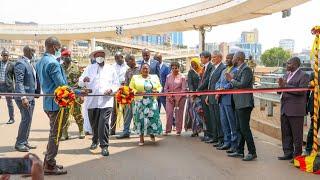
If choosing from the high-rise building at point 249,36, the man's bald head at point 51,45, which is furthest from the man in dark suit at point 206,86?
the high-rise building at point 249,36

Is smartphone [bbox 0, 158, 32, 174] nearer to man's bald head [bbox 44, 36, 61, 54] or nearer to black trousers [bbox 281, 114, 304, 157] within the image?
man's bald head [bbox 44, 36, 61, 54]

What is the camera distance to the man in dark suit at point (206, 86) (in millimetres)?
9094

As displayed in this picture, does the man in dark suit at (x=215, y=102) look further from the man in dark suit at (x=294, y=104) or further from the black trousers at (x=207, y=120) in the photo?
the man in dark suit at (x=294, y=104)

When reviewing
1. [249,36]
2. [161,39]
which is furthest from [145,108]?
[249,36]

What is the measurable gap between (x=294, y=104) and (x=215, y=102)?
1879mm

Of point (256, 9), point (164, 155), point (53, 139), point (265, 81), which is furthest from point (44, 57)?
point (256, 9)

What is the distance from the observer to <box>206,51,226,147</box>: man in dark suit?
8547 mm

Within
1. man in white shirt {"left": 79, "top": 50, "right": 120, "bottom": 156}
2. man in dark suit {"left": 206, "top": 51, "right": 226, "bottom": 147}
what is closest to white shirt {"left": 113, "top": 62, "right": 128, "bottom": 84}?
man in white shirt {"left": 79, "top": 50, "right": 120, "bottom": 156}

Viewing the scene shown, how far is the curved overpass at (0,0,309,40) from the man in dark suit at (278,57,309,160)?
13147 millimetres

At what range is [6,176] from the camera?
7.54ft

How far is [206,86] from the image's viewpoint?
9.12 metres

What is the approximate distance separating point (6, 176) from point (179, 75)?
8.02 meters

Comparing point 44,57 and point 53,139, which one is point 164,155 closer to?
point 53,139

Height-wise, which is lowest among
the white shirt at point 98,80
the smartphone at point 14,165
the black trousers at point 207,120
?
the black trousers at point 207,120
